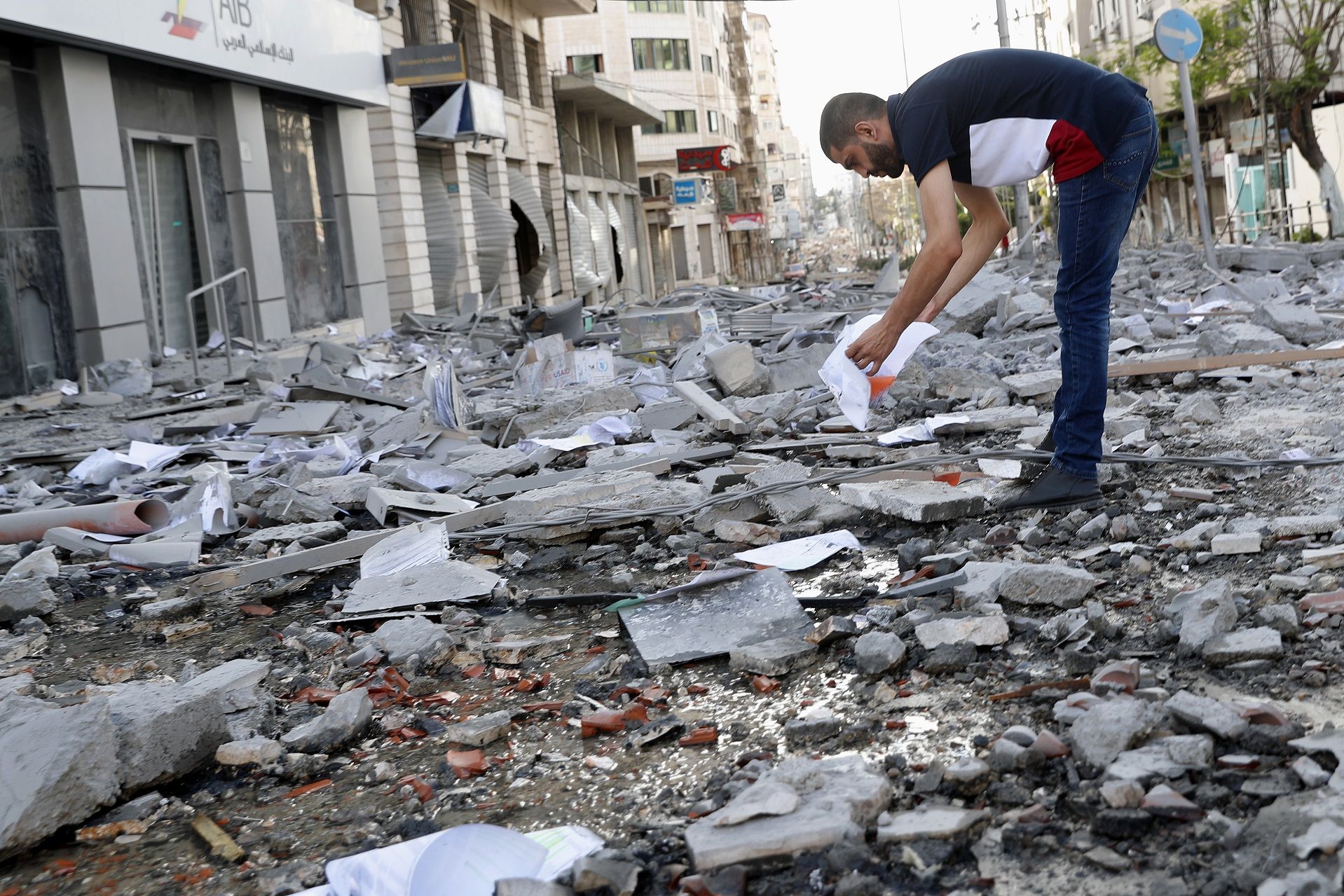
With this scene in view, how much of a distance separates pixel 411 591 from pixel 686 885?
2.29m

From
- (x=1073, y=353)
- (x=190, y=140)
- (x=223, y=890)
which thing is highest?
(x=190, y=140)

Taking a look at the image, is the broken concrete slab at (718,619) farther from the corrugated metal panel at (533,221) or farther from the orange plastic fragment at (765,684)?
the corrugated metal panel at (533,221)

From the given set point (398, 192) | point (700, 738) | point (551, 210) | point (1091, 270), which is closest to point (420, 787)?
point (700, 738)

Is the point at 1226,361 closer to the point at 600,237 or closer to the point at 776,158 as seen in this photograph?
the point at 600,237

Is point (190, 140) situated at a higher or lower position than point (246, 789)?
higher

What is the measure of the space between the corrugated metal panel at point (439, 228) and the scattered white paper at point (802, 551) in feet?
58.0

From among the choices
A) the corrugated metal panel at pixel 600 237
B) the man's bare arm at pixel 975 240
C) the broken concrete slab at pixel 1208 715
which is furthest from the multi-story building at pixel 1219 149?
the broken concrete slab at pixel 1208 715

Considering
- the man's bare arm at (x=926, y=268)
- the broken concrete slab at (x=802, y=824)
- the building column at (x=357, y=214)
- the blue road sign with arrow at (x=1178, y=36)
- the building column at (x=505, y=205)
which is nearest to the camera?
the broken concrete slab at (x=802, y=824)

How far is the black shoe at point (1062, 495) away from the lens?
418 centimetres

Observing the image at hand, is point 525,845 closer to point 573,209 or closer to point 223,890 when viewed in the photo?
point 223,890

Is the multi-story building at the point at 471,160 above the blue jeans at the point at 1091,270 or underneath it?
above

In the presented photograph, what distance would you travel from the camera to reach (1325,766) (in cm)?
210

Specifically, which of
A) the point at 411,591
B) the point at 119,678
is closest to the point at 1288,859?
the point at 411,591

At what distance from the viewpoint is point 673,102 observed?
64.8 metres
